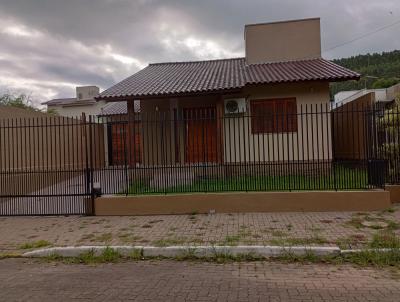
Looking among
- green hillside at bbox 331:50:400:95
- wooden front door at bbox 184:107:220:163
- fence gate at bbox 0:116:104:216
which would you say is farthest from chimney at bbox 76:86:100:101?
fence gate at bbox 0:116:104:216

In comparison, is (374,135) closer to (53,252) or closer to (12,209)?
(53,252)

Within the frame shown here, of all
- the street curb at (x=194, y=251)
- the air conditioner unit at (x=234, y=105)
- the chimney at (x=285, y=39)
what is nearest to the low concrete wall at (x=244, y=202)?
the street curb at (x=194, y=251)

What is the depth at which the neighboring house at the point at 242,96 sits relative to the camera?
44.2 ft

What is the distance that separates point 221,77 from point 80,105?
792 inches

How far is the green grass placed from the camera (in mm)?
9906

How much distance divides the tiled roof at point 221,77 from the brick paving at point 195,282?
8.42 meters

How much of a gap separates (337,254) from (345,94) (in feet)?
79.1

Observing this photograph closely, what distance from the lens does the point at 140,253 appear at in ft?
22.5

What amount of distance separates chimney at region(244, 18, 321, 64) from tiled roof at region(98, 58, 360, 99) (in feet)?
1.44

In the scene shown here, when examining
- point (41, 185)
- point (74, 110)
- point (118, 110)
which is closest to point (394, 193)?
point (41, 185)

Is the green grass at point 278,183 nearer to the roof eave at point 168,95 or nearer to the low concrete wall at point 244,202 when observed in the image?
the low concrete wall at point 244,202

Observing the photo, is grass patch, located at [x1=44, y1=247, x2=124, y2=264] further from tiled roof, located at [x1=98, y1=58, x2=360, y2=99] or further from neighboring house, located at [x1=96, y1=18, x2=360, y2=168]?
tiled roof, located at [x1=98, y1=58, x2=360, y2=99]

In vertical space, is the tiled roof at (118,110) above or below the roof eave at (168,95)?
above

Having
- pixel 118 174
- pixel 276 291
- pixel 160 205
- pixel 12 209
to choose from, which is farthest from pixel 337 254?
pixel 12 209
